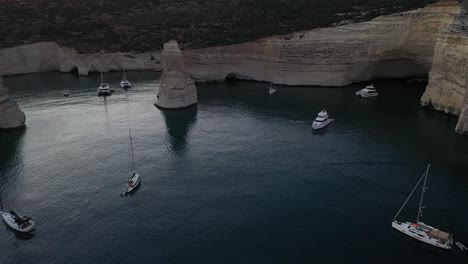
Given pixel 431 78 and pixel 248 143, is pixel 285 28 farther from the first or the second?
pixel 248 143

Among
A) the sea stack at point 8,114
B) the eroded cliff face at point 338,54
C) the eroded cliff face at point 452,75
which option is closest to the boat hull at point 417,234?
the eroded cliff face at point 452,75

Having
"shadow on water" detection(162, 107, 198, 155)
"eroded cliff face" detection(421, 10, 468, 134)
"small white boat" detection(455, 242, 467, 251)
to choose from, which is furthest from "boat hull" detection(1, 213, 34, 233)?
"eroded cliff face" detection(421, 10, 468, 134)

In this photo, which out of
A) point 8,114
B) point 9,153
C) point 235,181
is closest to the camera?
point 235,181

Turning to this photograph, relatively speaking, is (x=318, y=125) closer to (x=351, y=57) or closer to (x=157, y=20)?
(x=351, y=57)

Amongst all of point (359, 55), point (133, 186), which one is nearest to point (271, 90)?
point (359, 55)

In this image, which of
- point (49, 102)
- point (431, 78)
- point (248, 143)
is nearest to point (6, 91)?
point (49, 102)

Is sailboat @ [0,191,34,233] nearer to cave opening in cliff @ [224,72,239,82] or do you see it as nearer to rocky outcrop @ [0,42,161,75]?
cave opening in cliff @ [224,72,239,82]
